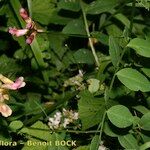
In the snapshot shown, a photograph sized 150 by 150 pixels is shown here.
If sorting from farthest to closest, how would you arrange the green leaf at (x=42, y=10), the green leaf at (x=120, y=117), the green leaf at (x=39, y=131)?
the green leaf at (x=42, y=10) < the green leaf at (x=39, y=131) < the green leaf at (x=120, y=117)

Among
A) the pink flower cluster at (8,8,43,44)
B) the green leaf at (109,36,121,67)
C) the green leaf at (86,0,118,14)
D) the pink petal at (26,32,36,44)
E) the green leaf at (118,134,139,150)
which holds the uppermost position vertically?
the pink flower cluster at (8,8,43,44)

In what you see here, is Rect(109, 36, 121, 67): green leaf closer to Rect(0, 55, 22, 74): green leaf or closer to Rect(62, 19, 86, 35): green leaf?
Rect(62, 19, 86, 35): green leaf

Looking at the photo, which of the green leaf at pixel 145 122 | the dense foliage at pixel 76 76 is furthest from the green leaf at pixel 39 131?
the green leaf at pixel 145 122

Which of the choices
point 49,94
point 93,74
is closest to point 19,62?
point 49,94

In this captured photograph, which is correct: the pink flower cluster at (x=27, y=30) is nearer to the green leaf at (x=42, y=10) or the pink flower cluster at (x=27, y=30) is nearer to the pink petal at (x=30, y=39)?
the pink petal at (x=30, y=39)

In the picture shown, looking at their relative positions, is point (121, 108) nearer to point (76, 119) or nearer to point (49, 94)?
point (76, 119)

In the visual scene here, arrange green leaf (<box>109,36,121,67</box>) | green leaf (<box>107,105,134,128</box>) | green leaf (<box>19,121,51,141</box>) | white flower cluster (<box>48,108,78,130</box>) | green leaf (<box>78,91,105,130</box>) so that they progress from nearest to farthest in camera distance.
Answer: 1. green leaf (<box>107,105,134,128</box>)
2. green leaf (<box>109,36,121,67</box>)
3. green leaf (<box>78,91,105,130</box>)
4. green leaf (<box>19,121,51,141</box>)
5. white flower cluster (<box>48,108,78,130</box>)

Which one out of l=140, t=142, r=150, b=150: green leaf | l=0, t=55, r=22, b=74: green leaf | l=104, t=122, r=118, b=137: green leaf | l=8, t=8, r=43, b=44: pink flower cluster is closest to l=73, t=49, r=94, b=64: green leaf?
Result: l=0, t=55, r=22, b=74: green leaf
